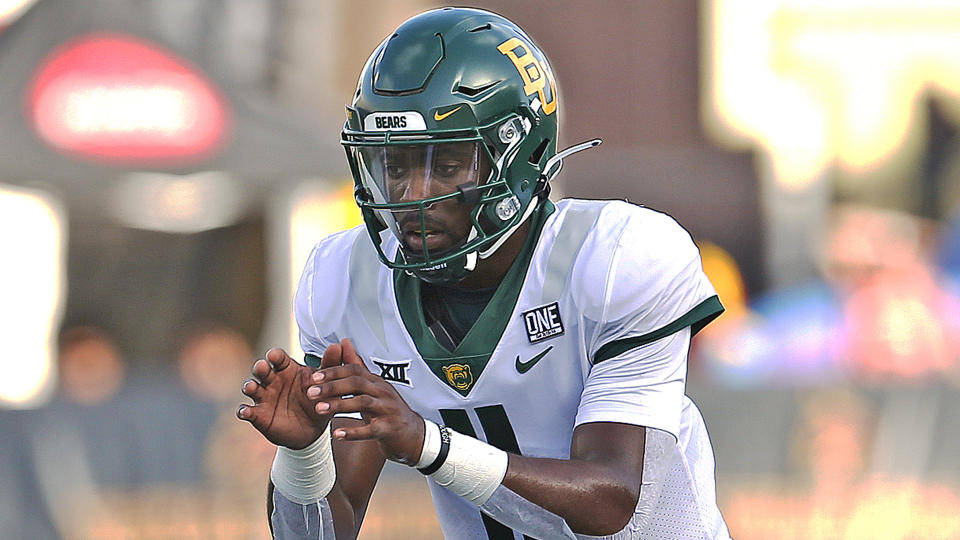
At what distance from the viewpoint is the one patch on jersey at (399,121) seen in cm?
314

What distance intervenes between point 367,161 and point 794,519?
4.10 m

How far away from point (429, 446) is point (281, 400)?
0.29m

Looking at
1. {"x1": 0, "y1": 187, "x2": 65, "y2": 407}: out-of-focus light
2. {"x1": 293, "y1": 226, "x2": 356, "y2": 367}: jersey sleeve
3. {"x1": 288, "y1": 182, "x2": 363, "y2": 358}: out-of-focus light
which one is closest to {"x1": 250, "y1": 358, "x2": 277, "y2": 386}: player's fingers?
{"x1": 293, "y1": 226, "x2": 356, "y2": 367}: jersey sleeve

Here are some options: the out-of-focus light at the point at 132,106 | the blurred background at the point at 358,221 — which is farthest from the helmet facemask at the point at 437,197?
the out-of-focus light at the point at 132,106

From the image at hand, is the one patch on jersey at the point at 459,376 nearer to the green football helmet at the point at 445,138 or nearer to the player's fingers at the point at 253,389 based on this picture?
the green football helmet at the point at 445,138

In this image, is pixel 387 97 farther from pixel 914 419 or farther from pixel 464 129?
pixel 914 419

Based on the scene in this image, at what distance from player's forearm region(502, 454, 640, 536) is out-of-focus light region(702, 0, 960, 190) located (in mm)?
9179

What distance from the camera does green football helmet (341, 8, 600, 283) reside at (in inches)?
124

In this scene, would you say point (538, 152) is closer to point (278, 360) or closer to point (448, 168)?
point (448, 168)

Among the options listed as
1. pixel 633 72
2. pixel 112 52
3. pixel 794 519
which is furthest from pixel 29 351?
pixel 633 72

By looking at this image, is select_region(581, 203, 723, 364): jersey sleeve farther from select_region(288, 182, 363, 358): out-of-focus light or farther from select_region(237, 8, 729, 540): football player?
select_region(288, 182, 363, 358): out-of-focus light

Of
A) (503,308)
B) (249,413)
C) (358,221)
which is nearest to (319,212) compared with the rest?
(358,221)

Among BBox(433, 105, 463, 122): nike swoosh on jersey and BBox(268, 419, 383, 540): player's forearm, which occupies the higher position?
BBox(433, 105, 463, 122): nike swoosh on jersey

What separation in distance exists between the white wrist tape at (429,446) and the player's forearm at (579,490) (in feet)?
0.53
